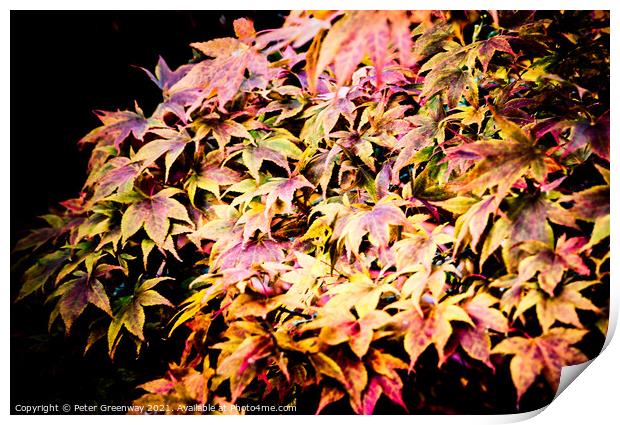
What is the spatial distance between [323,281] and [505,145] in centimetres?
37

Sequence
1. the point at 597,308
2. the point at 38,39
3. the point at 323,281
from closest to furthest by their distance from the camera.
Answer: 1. the point at 597,308
2. the point at 323,281
3. the point at 38,39

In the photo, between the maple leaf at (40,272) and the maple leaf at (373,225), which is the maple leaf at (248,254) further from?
the maple leaf at (40,272)

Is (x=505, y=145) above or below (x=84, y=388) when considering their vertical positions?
above

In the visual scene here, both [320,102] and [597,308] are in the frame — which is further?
[320,102]

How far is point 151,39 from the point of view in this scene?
105cm

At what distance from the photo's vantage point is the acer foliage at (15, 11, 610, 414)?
66 centimetres

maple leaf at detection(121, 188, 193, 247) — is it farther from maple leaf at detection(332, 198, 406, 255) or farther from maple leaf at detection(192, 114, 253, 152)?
maple leaf at detection(332, 198, 406, 255)

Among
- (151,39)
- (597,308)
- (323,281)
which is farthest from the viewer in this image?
(151,39)

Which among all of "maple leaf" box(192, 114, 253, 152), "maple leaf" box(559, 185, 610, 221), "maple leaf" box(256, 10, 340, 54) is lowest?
"maple leaf" box(559, 185, 610, 221)

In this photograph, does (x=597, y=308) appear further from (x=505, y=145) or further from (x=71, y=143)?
(x=71, y=143)

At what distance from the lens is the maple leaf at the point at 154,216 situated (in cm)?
85

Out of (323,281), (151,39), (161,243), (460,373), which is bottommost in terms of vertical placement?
(460,373)

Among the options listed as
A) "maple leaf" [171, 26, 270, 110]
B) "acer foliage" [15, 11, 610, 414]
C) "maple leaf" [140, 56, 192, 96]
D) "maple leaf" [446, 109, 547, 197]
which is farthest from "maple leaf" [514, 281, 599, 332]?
"maple leaf" [140, 56, 192, 96]

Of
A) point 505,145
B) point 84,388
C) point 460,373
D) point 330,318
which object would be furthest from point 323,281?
point 84,388
